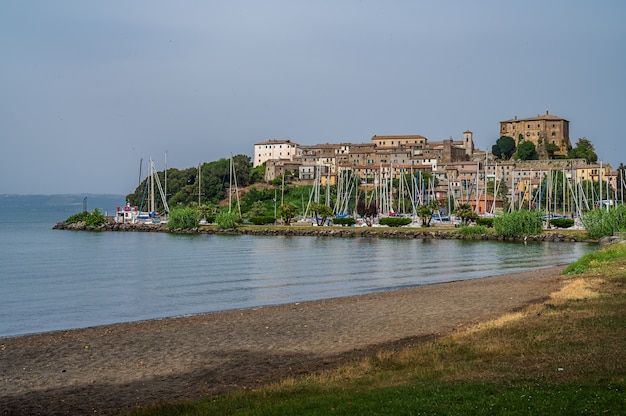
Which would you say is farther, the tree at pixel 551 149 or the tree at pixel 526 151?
the tree at pixel 551 149

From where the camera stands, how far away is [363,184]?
15275 centimetres

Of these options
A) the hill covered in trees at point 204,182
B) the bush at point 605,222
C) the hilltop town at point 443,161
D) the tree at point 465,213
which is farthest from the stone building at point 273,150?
the bush at point 605,222

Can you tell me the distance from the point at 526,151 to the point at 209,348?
16187 cm

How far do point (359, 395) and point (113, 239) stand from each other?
268 ft

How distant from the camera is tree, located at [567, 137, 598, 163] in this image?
169750 millimetres

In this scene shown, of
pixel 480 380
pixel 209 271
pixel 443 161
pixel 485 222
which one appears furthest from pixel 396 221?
pixel 480 380

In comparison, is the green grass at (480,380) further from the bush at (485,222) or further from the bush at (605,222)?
the bush at (485,222)

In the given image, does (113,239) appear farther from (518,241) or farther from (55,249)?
(518,241)

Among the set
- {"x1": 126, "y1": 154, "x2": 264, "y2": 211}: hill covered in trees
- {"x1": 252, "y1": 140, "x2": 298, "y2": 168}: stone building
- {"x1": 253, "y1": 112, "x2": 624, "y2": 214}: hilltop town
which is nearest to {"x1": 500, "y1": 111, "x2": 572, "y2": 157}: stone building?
{"x1": 253, "y1": 112, "x2": 624, "y2": 214}: hilltop town

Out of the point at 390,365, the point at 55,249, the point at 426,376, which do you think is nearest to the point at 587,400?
the point at 426,376

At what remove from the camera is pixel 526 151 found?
172000 millimetres

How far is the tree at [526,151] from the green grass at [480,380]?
6266 inches

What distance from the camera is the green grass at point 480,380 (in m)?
10.8

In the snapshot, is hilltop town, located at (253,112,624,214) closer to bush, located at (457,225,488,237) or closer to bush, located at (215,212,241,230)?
bush, located at (215,212,241,230)
